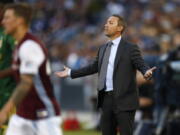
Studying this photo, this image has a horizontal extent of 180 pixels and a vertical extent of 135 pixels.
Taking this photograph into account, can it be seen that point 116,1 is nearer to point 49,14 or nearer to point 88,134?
point 49,14

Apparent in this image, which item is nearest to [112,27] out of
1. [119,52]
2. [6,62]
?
[119,52]

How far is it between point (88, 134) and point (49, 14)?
9918mm

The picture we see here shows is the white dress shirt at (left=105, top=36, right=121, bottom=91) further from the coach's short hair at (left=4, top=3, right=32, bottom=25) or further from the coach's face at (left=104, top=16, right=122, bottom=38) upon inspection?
the coach's short hair at (left=4, top=3, right=32, bottom=25)

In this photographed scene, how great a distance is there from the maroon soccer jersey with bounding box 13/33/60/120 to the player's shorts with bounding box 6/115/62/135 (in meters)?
0.05

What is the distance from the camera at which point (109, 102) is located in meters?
8.88

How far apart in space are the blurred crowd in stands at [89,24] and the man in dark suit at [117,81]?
865 centimetres

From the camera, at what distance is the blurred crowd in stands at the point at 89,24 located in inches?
784

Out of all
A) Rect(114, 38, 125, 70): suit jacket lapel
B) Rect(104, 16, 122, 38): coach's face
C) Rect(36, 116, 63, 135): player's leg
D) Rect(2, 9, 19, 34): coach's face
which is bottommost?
Rect(36, 116, 63, 135): player's leg

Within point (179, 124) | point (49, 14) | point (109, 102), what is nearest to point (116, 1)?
point (49, 14)

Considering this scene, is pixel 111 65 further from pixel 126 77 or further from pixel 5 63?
pixel 5 63

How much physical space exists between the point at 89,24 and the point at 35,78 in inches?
664

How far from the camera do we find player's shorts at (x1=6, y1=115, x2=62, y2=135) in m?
7.37

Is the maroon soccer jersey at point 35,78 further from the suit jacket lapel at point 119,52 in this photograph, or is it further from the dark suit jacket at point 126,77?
the suit jacket lapel at point 119,52

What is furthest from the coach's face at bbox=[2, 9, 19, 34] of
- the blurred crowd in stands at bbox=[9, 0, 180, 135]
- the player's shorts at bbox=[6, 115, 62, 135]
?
the blurred crowd in stands at bbox=[9, 0, 180, 135]
